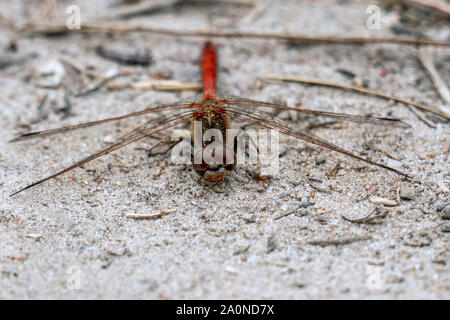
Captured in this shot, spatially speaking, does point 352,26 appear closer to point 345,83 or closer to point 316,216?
point 345,83

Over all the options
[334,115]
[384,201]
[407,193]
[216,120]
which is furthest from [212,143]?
[407,193]

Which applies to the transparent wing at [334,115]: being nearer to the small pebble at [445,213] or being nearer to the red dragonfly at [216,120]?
the red dragonfly at [216,120]

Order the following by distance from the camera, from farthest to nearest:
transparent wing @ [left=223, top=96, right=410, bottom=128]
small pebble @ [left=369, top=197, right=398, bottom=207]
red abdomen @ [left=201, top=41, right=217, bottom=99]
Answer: red abdomen @ [left=201, top=41, right=217, bottom=99], transparent wing @ [left=223, top=96, right=410, bottom=128], small pebble @ [left=369, top=197, right=398, bottom=207]

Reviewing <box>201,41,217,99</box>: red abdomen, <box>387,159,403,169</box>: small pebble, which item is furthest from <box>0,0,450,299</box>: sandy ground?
<box>201,41,217,99</box>: red abdomen

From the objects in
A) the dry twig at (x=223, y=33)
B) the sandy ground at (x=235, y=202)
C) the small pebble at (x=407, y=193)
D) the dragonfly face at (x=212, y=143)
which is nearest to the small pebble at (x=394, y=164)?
the sandy ground at (x=235, y=202)

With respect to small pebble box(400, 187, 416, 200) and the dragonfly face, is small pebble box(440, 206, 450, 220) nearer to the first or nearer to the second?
small pebble box(400, 187, 416, 200)
